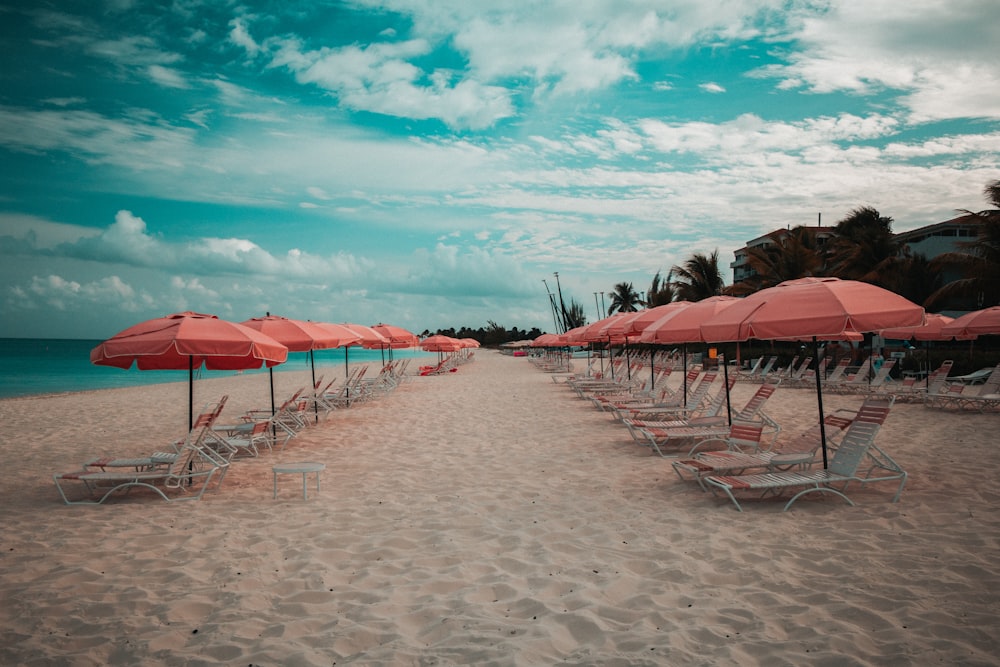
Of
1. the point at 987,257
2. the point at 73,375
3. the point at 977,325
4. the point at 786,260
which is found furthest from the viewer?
the point at 73,375

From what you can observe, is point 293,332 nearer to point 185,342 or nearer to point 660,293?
point 185,342

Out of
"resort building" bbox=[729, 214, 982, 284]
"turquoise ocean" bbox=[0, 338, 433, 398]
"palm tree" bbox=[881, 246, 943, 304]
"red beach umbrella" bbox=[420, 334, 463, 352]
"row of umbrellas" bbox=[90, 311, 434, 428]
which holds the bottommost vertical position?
"turquoise ocean" bbox=[0, 338, 433, 398]

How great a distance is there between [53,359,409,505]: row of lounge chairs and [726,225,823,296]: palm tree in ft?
76.6

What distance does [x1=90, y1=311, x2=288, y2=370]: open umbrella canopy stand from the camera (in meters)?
6.05

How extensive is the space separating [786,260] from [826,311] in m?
25.9

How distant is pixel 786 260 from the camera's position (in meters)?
28.6

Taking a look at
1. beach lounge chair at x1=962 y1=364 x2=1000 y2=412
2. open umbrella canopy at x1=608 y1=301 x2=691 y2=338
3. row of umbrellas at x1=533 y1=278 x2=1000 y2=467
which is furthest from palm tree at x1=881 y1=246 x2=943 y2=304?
Result: row of umbrellas at x1=533 y1=278 x2=1000 y2=467

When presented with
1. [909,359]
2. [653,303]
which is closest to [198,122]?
[909,359]

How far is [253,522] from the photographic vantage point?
17.1ft

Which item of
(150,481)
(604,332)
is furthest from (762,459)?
(604,332)

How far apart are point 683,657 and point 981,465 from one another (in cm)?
617

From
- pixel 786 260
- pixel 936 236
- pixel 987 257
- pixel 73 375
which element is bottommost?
pixel 73 375

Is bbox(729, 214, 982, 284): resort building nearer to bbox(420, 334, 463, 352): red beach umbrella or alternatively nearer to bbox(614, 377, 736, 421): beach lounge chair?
bbox(420, 334, 463, 352): red beach umbrella

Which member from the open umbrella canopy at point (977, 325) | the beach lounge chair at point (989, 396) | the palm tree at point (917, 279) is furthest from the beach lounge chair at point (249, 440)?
the palm tree at point (917, 279)
